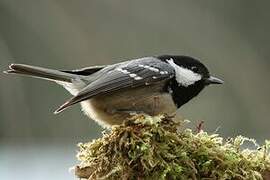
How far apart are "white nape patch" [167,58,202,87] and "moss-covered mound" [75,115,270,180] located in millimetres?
765

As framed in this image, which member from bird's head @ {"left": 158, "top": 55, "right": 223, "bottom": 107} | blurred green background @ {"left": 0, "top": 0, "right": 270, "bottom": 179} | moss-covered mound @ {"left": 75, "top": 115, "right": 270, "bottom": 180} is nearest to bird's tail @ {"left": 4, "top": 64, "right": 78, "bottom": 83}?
bird's head @ {"left": 158, "top": 55, "right": 223, "bottom": 107}

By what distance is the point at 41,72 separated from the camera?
3277 millimetres

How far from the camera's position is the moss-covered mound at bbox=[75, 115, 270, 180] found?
237cm

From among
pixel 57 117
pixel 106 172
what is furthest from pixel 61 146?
pixel 106 172

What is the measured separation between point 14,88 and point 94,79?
3.85m

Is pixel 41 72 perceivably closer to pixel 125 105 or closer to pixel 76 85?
pixel 76 85

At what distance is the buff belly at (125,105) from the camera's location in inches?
123

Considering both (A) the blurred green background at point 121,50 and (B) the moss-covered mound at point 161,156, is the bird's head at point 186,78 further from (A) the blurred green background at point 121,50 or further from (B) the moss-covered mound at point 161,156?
(A) the blurred green background at point 121,50

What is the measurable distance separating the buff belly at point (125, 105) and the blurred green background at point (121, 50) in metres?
3.10

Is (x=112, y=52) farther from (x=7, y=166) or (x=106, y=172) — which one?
(x=106, y=172)

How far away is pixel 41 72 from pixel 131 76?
1.37 ft

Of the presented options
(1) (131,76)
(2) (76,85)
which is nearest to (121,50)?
(2) (76,85)

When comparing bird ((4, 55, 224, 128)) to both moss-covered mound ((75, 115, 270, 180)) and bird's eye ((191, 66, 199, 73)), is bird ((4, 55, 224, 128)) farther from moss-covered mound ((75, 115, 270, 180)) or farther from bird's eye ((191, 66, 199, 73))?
moss-covered mound ((75, 115, 270, 180))

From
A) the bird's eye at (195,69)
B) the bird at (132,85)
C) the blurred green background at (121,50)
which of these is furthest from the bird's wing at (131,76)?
the blurred green background at (121,50)
